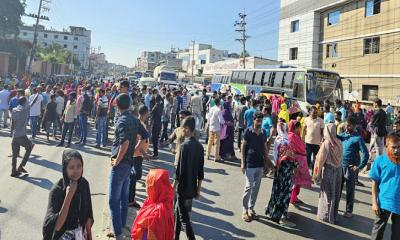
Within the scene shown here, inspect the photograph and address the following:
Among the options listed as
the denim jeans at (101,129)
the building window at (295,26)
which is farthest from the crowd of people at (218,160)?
the building window at (295,26)

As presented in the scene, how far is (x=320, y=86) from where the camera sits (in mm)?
19688

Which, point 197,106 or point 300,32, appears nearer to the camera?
point 197,106

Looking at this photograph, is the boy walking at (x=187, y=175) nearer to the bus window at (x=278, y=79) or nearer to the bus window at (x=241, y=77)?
the bus window at (x=278, y=79)

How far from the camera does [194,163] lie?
5.00 metres

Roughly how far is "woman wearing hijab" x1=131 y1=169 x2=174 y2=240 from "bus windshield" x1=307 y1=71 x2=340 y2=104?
1711cm

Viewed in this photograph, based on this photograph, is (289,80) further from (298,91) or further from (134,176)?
(134,176)

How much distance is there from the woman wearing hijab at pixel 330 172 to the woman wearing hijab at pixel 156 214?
3549 mm

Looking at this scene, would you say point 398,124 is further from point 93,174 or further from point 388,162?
point 93,174

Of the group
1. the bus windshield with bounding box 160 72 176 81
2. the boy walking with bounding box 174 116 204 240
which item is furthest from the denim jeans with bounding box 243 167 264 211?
the bus windshield with bounding box 160 72 176 81

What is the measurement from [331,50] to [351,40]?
3177 mm

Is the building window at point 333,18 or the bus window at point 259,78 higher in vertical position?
the building window at point 333,18

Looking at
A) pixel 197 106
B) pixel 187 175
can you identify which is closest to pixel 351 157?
pixel 187 175

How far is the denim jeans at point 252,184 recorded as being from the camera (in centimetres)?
621

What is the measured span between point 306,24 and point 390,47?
11.3 metres
